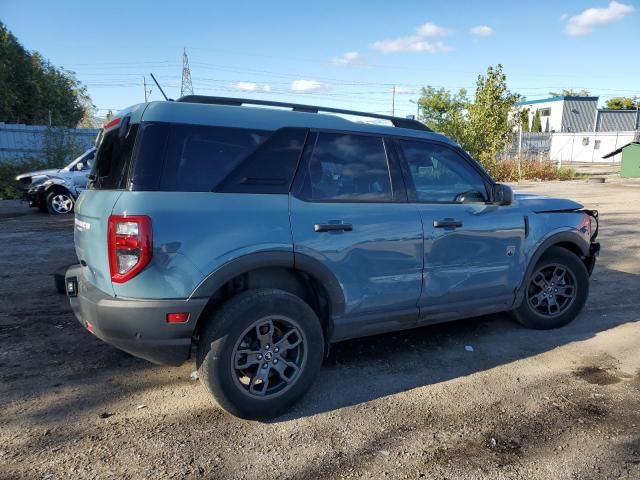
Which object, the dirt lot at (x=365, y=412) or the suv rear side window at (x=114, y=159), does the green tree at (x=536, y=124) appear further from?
the suv rear side window at (x=114, y=159)

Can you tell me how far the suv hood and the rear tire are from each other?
1.30ft

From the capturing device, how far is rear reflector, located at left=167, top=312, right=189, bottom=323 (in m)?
2.86

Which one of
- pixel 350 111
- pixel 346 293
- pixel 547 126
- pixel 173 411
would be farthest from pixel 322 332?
pixel 547 126

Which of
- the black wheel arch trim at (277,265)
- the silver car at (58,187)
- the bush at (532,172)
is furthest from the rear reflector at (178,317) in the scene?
the bush at (532,172)

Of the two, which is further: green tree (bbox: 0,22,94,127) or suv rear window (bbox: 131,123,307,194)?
green tree (bbox: 0,22,94,127)

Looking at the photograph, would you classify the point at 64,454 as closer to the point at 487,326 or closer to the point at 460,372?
the point at 460,372

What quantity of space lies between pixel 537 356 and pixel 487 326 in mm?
752

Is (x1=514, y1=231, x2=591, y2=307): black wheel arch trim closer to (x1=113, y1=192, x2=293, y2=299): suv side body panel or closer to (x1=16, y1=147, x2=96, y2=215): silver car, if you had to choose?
(x1=113, y1=192, x2=293, y2=299): suv side body panel

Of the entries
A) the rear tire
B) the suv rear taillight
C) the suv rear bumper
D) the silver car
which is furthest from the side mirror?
the silver car

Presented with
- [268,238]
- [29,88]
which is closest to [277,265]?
[268,238]

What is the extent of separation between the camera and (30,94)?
32469 millimetres

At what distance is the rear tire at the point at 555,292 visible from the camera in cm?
477

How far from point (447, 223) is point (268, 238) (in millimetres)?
1534

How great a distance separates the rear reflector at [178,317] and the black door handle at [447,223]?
1.98 meters
